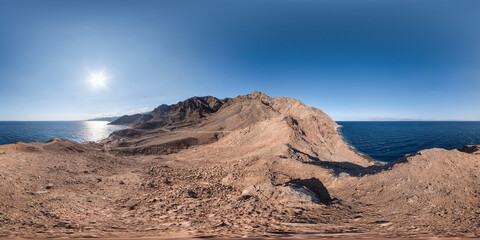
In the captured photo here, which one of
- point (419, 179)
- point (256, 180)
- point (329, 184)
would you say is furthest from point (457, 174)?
point (256, 180)

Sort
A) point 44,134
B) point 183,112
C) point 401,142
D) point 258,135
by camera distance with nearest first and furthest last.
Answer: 1. point 258,135
2. point 401,142
3. point 183,112
4. point 44,134

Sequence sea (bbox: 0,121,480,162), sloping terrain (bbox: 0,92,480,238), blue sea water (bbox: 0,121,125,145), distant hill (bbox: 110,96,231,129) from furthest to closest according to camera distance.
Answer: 1. distant hill (bbox: 110,96,231,129)
2. blue sea water (bbox: 0,121,125,145)
3. sea (bbox: 0,121,480,162)
4. sloping terrain (bbox: 0,92,480,238)

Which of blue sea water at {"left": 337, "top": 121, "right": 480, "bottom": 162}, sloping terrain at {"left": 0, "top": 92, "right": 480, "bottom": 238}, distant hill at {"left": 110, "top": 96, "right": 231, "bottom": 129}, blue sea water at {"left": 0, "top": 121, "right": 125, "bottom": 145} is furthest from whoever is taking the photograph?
distant hill at {"left": 110, "top": 96, "right": 231, "bottom": 129}

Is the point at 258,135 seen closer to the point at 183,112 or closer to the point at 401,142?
the point at 401,142

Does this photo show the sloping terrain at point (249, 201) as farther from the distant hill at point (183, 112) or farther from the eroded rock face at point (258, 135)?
the distant hill at point (183, 112)

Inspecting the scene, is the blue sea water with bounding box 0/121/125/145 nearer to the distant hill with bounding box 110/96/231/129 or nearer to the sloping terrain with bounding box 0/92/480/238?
the distant hill with bounding box 110/96/231/129

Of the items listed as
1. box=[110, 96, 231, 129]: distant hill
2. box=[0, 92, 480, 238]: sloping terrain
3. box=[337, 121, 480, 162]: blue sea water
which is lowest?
box=[337, 121, 480, 162]: blue sea water

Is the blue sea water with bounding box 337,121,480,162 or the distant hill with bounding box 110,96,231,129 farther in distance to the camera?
the distant hill with bounding box 110,96,231,129

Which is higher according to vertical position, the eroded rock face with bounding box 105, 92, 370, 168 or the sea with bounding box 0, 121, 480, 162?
the eroded rock face with bounding box 105, 92, 370, 168

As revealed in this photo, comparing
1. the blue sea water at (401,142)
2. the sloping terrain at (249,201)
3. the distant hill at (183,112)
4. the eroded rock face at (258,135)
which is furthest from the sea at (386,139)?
the sloping terrain at (249,201)

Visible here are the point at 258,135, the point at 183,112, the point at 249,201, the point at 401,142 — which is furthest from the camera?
the point at 183,112

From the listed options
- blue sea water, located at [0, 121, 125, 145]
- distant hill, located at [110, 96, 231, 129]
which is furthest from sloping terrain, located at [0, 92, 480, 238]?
blue sea water, located at [0, 121, 125, 145]

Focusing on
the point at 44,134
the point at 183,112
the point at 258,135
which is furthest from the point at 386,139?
the point at 44,134
